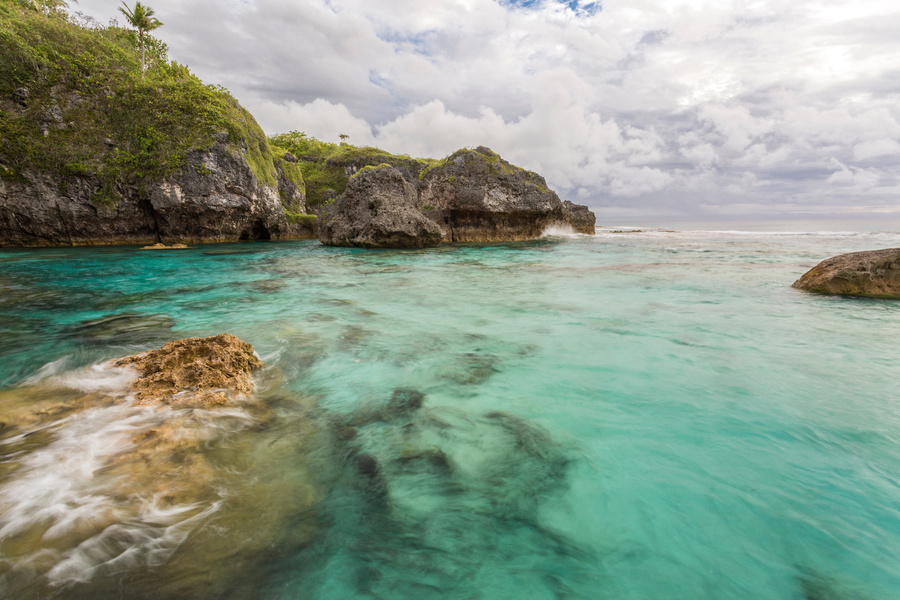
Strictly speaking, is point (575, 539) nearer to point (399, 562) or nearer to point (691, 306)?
point (399, 562)

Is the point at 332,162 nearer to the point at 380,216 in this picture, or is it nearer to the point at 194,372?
the point at 380,216

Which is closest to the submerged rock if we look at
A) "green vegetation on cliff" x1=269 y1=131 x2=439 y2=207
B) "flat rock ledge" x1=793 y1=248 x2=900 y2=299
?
"flat rock ledge" x1=793 y1=248 x2=900 y2=299

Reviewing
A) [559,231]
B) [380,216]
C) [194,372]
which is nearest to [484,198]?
[380,216]

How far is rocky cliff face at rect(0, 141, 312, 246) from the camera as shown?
613 inches

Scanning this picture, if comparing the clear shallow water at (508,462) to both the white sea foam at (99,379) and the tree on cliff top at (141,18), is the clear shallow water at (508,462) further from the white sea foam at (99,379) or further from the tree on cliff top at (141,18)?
the tree on cliff top at (141,18)

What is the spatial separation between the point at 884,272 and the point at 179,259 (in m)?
19.4

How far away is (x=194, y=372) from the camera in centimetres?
324

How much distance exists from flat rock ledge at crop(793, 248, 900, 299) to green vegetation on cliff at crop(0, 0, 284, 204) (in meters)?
24.0

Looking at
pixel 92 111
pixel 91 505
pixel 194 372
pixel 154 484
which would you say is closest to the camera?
pixel 91 505

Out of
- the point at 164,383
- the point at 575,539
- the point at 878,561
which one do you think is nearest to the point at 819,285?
the point at 878,561

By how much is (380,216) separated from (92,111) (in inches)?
552

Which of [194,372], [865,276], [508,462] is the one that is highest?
[865,276]

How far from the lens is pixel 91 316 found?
5.75 meters

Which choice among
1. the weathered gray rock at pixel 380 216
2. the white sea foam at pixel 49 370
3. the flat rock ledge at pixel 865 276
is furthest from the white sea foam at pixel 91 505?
the weathered gray rock at pixel 380 216
